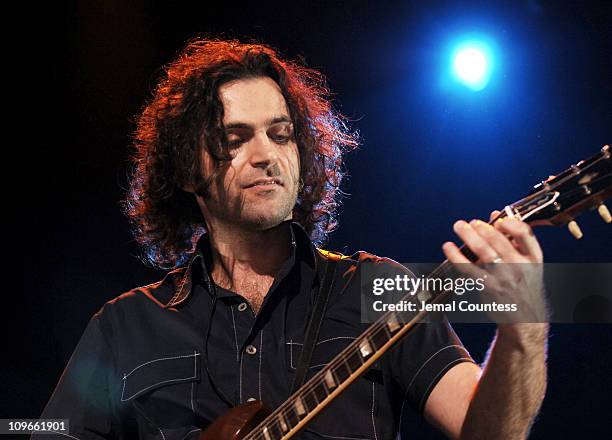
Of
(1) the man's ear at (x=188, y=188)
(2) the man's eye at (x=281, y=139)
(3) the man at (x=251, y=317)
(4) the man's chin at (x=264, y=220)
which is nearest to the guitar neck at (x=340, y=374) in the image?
(3) the man at (x=251, y=317)

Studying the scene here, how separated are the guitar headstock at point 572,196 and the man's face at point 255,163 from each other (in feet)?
3.53

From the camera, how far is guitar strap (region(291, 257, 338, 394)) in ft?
7.99

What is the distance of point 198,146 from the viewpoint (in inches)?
124

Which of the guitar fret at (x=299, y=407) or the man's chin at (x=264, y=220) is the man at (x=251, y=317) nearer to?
the man's chin at (x=264, y=220)

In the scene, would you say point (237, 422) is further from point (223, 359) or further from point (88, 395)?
point (88, 395)

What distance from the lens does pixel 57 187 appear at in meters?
4.49

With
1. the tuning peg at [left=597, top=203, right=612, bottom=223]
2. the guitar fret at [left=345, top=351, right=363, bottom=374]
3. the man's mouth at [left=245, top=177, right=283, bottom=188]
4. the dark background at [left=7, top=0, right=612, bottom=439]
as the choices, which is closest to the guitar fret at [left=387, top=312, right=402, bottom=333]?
the guitar fret at [left=345, top=351, right=363, bottom=374]

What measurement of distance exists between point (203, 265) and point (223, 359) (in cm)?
43

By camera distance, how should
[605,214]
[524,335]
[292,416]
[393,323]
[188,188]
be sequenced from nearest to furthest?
[605,214] < [524,335] < [393,323] < [292,416] < [188,188]

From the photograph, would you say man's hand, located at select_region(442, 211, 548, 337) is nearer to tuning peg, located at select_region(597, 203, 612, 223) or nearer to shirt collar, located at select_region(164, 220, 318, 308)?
tuning peg, located at select_region(597, 203, 612, 223)

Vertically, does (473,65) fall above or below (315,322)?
above

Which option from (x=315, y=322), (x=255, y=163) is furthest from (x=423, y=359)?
(x=255, y=163)

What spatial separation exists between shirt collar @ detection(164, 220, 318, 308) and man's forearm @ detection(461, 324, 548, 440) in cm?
→ 92

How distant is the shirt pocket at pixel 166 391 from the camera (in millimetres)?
2467
